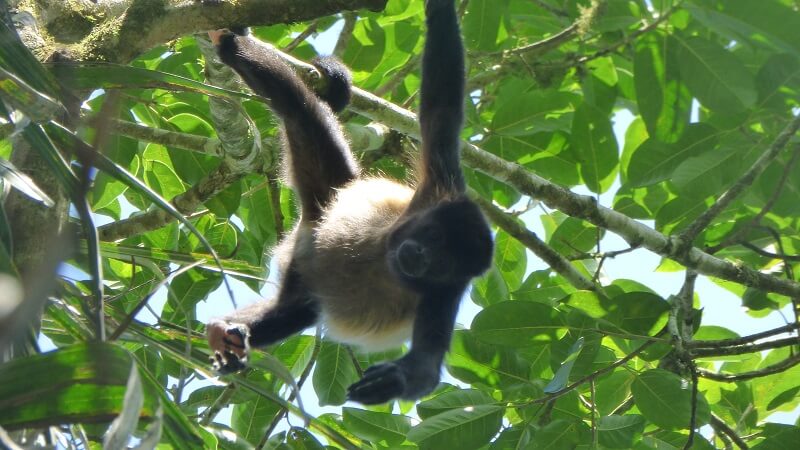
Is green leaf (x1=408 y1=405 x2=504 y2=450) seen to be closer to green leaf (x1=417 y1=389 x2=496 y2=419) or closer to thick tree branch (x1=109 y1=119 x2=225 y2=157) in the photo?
green leaf (x1=417 y1=389 x2=496 y2=419)

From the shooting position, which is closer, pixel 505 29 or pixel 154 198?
pixel 154 198

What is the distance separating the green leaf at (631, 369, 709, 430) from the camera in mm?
3820

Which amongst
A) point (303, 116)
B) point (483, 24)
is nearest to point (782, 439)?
point (483, 24)

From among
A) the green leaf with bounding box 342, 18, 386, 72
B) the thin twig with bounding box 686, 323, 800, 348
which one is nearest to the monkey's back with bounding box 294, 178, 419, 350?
the green leaf with bounding box 342, 18, 386, 72

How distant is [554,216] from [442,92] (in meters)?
1.85

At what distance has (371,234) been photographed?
16.4 ft

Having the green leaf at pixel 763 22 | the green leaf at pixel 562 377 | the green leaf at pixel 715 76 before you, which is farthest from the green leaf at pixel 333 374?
the green leaf at pixel 763 22

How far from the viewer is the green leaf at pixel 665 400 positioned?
12.5 ft

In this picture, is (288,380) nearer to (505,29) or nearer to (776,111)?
(776,111)

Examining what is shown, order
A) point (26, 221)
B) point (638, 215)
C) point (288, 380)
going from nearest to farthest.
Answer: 1. point (288, 380)
2. point (26, 221)
3. point (638, 215)

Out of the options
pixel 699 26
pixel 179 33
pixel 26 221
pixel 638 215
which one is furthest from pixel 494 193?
pixel 26 221

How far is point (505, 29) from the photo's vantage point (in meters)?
5.30

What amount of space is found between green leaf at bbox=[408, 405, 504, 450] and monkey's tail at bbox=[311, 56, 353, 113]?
5.78 ft

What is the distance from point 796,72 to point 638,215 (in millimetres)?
1408
